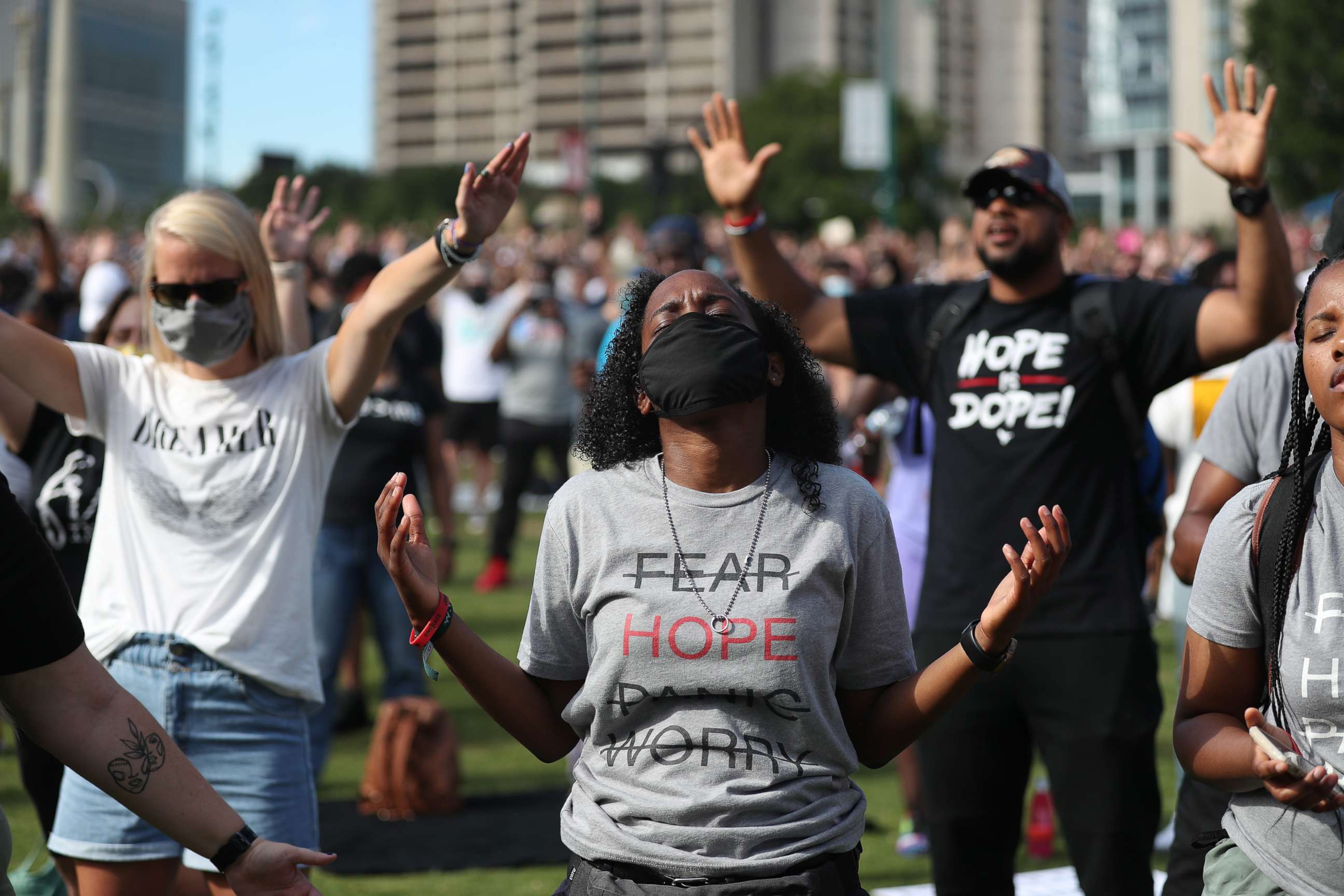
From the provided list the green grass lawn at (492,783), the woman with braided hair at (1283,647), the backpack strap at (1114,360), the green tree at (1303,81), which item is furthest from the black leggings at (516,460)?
the green tree at (1303,81)

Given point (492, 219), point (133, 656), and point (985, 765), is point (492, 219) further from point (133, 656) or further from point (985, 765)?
point (985, 765)

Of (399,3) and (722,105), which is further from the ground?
(399,3)

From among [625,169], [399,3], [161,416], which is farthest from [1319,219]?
[399,3]

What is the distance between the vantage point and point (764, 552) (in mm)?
2719

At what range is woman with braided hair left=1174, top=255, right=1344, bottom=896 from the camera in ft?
8.14

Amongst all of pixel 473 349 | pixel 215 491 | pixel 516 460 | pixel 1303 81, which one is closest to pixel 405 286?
pixel 215 491

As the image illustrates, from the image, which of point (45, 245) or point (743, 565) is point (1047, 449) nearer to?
point (743, 565)

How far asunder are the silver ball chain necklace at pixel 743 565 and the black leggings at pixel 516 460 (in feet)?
29.5

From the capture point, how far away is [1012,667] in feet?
13.4

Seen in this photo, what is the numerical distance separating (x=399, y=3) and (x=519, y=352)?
554 feet

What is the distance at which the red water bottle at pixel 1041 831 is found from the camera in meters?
5.91

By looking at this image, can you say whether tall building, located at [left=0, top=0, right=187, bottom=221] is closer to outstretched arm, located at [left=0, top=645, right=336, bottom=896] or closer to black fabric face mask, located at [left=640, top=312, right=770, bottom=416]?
outstretched arm, located at [left=0, top=645, right=336, bottom=896]

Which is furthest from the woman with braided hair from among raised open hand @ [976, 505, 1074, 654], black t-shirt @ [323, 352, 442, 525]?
black t-shirt @ [323, 352, 442, 525]

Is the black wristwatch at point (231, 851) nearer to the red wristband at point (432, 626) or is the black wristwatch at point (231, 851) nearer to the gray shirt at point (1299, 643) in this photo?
the red wristband at point (432, 626)
